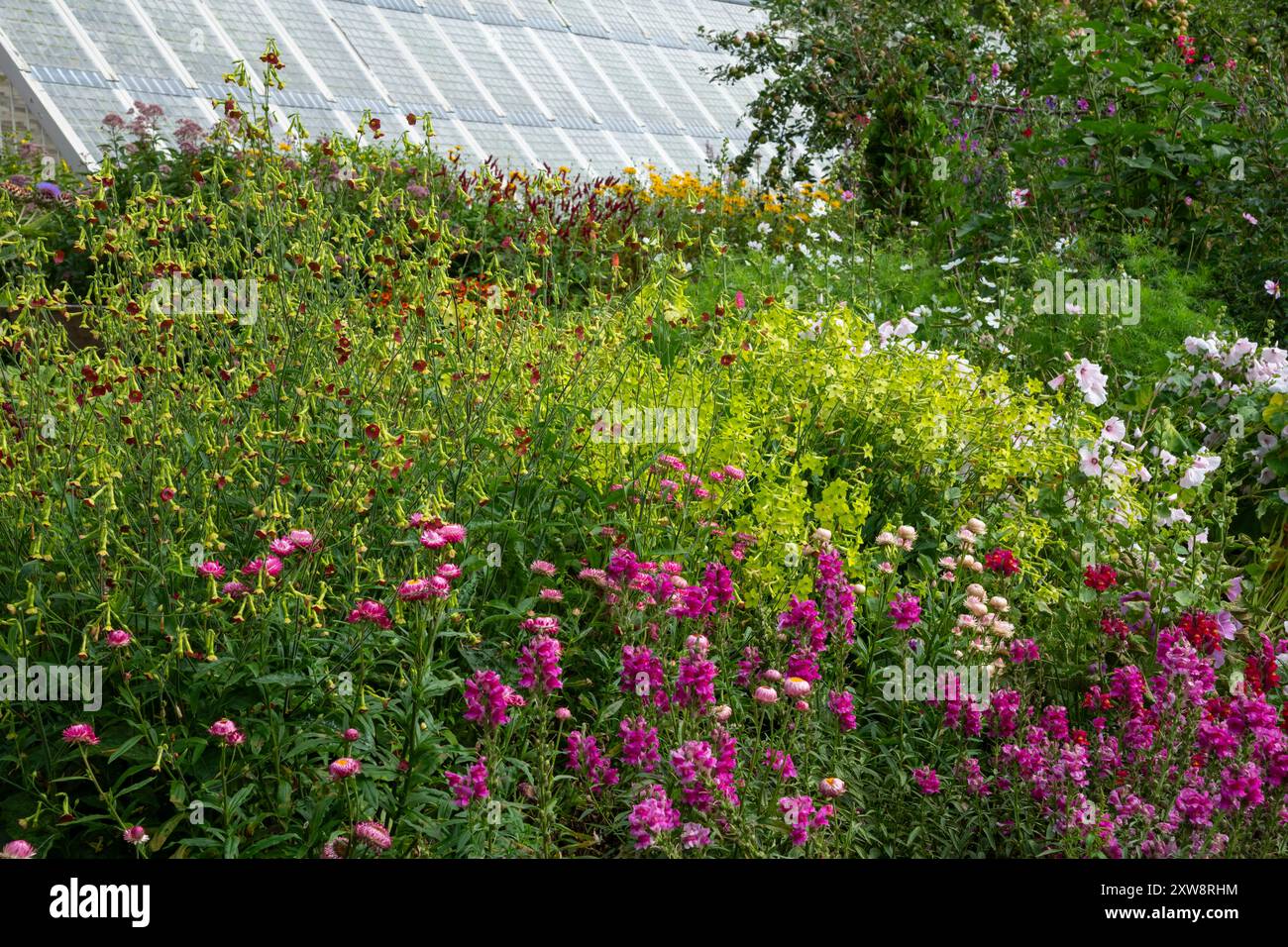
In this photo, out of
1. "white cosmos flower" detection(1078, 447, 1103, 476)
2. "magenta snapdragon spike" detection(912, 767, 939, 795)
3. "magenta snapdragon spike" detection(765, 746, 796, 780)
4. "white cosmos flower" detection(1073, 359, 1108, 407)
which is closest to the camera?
"magenta snapdragon spike" detection(765, 746, 796, 780)

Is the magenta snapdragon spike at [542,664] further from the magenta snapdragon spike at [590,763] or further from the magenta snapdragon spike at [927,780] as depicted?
the magenta snapdragon spike at [927,780]

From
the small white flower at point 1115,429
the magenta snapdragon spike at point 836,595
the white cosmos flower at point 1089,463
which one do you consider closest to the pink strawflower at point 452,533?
the magenta snapdragon spike at point 836,595

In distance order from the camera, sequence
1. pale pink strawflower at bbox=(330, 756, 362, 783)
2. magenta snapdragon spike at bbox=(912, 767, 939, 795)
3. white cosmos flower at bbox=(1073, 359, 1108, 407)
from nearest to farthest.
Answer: pale pink strawflower at bbox=(330, 756, 362, 783)
magenta snapdragon spike at bbox=(912, 767, 939, 795)
white cosmos flower at bbox=(1073, 359, 1108, 407)

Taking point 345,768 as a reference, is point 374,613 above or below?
above

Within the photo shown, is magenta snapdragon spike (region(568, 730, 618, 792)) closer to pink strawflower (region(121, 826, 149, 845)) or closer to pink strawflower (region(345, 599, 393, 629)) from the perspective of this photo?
pink strawflower (region(345, 599, 393, 629))

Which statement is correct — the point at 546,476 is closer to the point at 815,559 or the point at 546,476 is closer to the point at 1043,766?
the point at 815,559

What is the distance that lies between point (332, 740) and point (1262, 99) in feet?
24.4

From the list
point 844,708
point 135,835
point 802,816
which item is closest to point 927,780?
point 844,708

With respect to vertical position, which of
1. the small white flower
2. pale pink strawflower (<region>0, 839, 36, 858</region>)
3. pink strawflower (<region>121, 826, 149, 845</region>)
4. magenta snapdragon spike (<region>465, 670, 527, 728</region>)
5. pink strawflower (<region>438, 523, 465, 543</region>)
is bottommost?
pale pink strawflower (<region>0, 839, 36, 858</region>)

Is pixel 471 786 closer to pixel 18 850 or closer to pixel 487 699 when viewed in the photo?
pixel 487 699

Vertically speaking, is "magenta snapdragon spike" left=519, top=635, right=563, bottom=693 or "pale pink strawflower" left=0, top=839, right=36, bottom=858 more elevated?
"magenta snapdragon spike" left=519, top=635, right=563, bottom=693

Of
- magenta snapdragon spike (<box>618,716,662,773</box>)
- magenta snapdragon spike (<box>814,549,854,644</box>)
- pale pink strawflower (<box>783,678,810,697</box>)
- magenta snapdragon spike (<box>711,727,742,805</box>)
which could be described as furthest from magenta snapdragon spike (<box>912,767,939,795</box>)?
magenta snapdragon spike (<box>618,716,662,773</box>)
